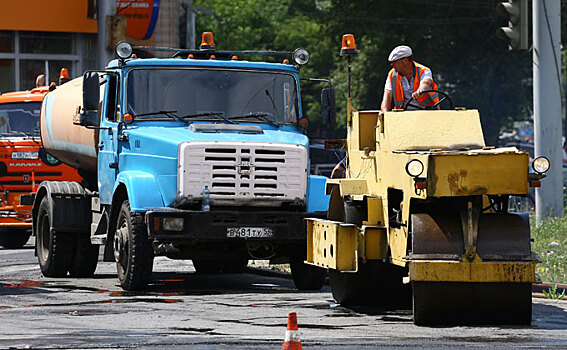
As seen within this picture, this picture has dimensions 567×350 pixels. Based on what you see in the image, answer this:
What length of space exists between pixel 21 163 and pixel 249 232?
7.85m

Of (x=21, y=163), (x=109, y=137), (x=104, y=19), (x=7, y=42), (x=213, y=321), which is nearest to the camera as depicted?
(x=213, y=321)

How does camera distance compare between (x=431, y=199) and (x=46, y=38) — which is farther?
(x=46, y=38)

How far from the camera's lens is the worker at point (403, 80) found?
40.9 ft

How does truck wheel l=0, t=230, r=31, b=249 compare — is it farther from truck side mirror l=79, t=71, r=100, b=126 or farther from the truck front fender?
the truck front fender

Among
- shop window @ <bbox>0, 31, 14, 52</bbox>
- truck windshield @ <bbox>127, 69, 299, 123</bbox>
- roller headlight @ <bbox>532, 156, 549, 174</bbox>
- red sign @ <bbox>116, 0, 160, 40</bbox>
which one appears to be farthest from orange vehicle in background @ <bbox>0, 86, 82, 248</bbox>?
shop window @ <bbox>0, 31, 14, 52</bbox>

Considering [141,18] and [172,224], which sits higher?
[141,18]

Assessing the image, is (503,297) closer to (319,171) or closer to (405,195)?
(405,195)

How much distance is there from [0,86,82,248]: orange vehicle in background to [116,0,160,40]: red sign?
1500 centimetres

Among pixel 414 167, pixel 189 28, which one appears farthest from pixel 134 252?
pixel 189 28

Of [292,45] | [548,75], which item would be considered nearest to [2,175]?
[548,75]

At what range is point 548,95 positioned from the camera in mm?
20375

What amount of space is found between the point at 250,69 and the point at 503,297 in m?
5.21

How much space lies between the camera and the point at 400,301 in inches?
501

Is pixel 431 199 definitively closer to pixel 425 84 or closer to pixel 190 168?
pixel 425 84
